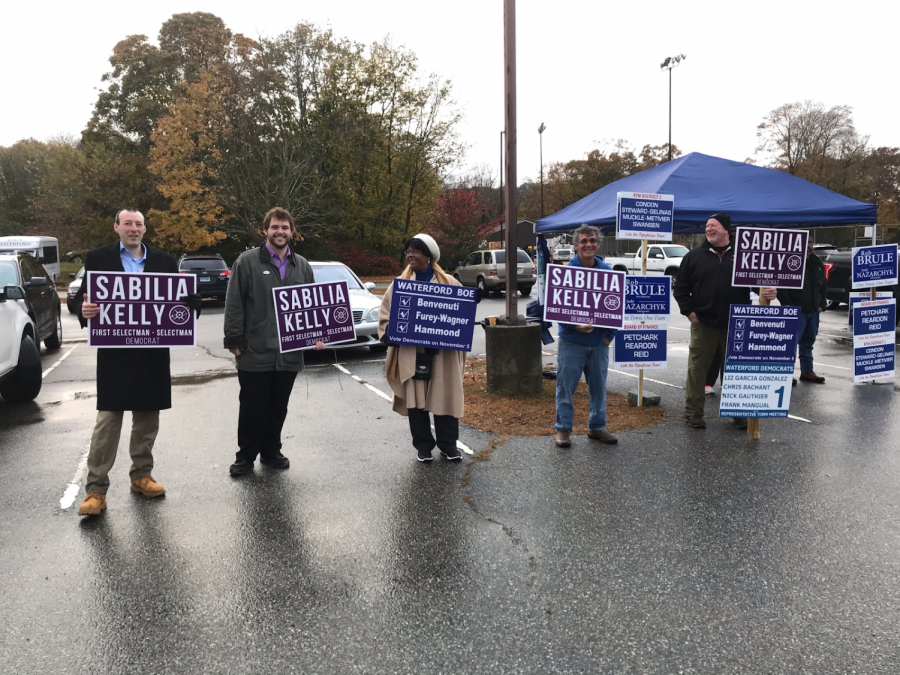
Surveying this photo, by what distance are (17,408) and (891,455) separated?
8864mm

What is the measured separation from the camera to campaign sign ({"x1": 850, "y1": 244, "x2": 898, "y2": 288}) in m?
7.74

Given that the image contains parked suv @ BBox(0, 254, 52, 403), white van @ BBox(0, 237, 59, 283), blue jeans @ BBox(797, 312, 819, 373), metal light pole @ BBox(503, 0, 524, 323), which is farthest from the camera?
white van @ BBox(0, 237, 59, 283)

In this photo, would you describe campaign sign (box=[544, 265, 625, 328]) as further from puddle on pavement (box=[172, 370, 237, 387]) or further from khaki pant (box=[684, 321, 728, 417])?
puddle on pavement (box=[172, 370, 237, 387])

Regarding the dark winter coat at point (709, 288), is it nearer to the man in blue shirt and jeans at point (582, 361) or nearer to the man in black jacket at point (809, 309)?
the man in blue shirt and jeans at point (582, 361)

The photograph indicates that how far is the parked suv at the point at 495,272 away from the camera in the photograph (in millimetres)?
24219

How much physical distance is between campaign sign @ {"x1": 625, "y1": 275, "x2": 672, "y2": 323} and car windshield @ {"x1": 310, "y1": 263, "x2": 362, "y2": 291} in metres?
6.10

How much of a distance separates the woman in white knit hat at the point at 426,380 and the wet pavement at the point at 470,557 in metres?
0.31

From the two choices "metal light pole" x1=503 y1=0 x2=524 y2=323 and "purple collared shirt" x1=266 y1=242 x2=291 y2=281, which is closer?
"purple collared shirt" x1=266 y1=242 x2=291 y2=281

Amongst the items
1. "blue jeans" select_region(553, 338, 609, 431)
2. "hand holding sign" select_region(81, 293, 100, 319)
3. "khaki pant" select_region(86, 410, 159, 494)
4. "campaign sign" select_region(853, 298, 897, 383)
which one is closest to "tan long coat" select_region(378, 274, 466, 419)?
"blue jeans" select_region(553, 338, 609, 431)

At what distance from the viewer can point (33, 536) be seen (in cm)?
Answer: 402

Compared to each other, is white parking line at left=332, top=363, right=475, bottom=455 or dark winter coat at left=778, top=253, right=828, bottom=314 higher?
dark winter coat at left=778, top=253, right=828, bottom=314

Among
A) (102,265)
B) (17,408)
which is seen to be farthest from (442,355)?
(17,408)

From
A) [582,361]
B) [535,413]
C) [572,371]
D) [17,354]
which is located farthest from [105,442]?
[17,354]

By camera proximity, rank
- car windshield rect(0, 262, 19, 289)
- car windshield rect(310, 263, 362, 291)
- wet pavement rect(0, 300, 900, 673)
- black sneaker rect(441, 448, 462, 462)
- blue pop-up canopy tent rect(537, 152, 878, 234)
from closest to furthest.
A: wet pavement rect(0, 300, 900, 673), black sneaker rect(441, 448, 462, 462), blue pop-up canopy tent rect(537, 152, 878, 234), car windshield rect(0, 262, 19, 289), car windshield rect(310, 263, 362, 291)
